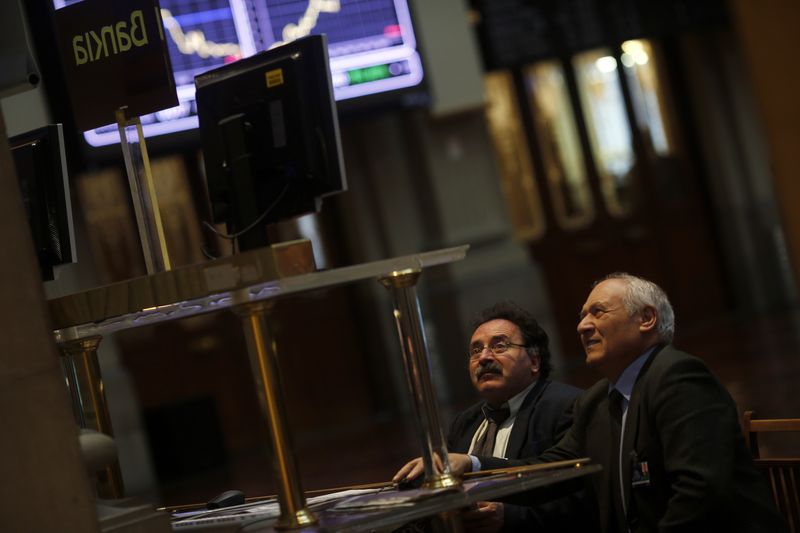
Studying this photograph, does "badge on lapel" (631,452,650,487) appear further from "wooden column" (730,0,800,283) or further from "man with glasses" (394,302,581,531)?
"wooden column" (730,0,800,283)

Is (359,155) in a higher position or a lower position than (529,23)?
lower

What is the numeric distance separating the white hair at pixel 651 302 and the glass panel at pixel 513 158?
7226 mm

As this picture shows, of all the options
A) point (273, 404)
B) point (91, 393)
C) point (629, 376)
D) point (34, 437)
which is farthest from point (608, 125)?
point (34, 437)

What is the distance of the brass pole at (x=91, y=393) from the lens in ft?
8.58

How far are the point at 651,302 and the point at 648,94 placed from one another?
8.20 m

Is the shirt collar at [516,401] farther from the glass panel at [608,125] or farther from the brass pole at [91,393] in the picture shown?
the glass panel at [608,125]

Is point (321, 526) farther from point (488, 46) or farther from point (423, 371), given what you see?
point (488, 46)

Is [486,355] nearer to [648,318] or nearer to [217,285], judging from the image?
[648,318]

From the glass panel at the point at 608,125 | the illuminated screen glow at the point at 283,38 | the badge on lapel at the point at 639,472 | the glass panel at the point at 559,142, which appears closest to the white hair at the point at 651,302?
the badge on lapel at the point at 639,472

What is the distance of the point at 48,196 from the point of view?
2.81 meters

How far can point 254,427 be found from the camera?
28.1 feet

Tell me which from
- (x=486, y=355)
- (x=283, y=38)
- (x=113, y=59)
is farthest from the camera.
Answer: (x=283, y=38)

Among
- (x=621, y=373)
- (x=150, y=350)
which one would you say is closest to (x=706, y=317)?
(x=150, y=350)

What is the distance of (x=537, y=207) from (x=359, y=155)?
1.80 meters
